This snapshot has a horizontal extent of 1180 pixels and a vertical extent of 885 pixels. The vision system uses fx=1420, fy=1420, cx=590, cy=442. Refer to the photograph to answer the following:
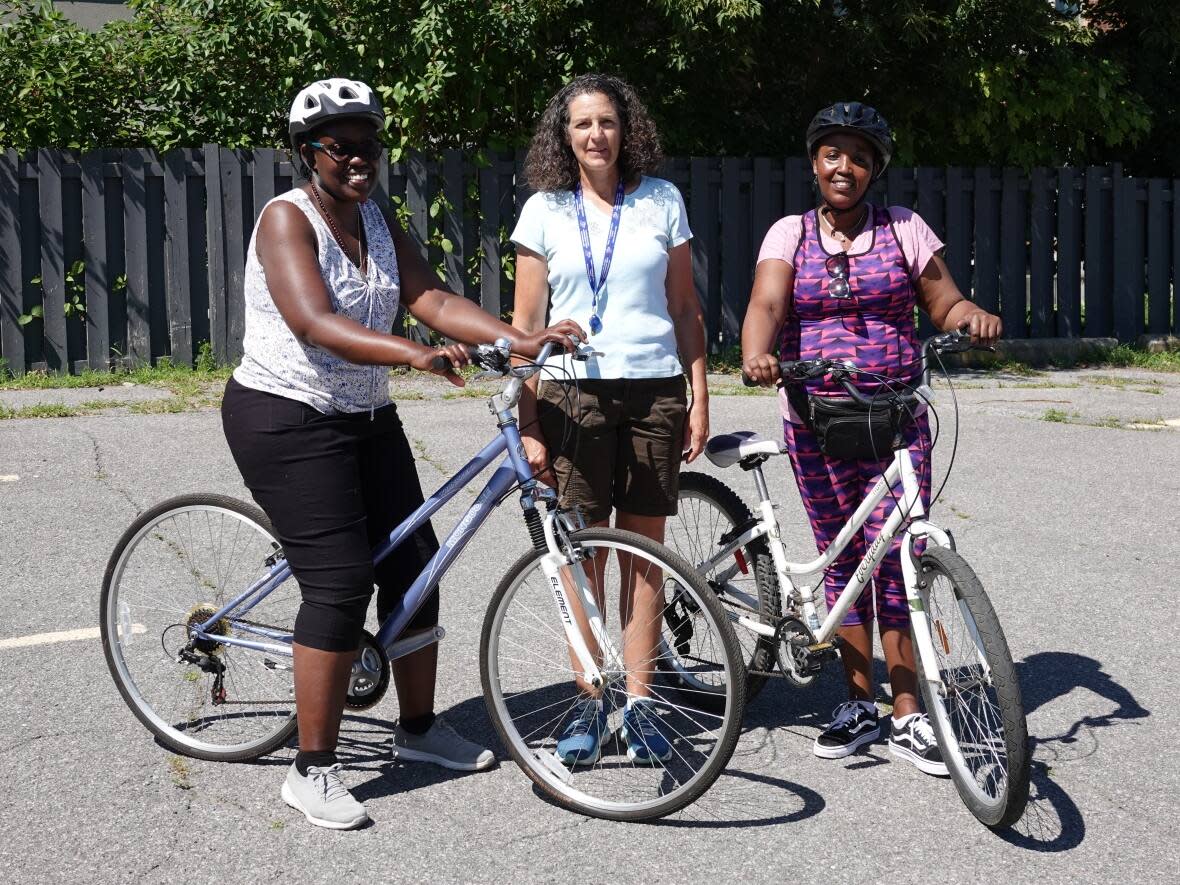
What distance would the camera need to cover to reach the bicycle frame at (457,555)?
3.86 meters

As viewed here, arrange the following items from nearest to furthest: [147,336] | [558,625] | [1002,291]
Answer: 1. [558,625]
2. [147,336]
3. [1002,291]

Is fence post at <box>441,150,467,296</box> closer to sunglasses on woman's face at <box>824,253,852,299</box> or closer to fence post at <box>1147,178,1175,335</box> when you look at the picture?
fence post at <box>1147,178,1175,335</box>

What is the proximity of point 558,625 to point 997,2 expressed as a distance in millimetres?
9317

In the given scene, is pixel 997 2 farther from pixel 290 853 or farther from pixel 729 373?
pixel 290 853

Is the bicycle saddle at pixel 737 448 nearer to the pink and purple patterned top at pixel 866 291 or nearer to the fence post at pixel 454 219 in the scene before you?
the pink and purple patterned top at pixel 866 291

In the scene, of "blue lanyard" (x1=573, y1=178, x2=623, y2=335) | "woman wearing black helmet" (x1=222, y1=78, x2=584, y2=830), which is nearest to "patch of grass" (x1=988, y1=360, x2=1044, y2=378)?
"blue lanyard" (x1=573, y1=178, x2=623, y2=335)

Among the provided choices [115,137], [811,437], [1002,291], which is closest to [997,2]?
[1002,291]

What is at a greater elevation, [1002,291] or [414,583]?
[1002,291]

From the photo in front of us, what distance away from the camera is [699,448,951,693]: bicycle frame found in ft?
12.8

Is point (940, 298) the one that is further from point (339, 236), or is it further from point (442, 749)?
point (442, 749)

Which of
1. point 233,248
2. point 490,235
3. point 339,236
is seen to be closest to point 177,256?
point 233,248

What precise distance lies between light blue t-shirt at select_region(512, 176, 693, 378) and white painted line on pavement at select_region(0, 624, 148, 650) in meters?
2.31

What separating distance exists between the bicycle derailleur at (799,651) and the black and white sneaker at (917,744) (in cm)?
31

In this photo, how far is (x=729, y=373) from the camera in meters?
11.9
